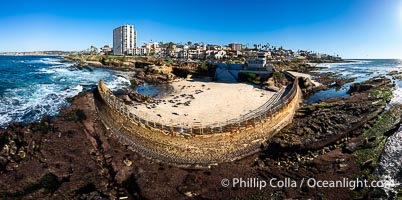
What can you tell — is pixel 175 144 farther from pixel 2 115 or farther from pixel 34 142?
pixel 2 115

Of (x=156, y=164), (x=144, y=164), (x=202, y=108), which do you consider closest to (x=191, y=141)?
(x=156, y=164)

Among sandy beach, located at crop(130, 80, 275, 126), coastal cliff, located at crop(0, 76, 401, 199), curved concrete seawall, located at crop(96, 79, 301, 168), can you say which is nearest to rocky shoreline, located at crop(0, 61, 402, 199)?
coastal cliff, located at crop(0, 76, 401, 199)

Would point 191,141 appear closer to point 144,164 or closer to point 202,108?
point 144,164

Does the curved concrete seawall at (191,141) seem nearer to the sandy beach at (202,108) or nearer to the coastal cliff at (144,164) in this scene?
A: the coastal cliff at (144,164)

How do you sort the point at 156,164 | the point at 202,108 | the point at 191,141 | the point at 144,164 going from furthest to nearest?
the point at 202,108 → the point at 191,141 → the point at 156,164 → the point at 144,164

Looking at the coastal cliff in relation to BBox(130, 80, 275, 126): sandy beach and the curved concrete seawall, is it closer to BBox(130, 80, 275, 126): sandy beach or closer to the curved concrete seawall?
the curved concrete seawall

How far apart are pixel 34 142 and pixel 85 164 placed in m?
5.79

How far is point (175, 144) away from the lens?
64.4 feet

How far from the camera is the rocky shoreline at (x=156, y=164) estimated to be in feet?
50.5

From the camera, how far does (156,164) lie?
1861 cm

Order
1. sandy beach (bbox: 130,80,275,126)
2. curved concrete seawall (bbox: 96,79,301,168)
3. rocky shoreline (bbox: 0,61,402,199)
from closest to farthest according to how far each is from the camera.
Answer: rocky shoreline (bbox: 0,61,402,199)
curved concrete seawall (bbox: 96,79,301,168)
sandy beach (bbox: 130,80,275,126)

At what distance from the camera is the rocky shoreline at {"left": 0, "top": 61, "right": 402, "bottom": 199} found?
606 inches

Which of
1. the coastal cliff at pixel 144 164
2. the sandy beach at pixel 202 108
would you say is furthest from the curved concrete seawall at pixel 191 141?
the sandy beach at pixel 202 108

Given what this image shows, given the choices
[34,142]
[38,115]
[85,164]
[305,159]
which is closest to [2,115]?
[38,115]
